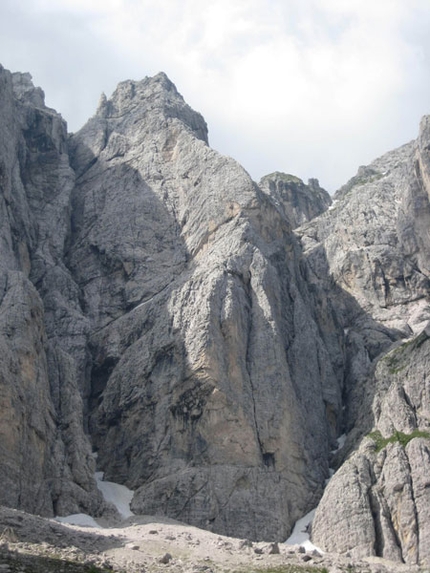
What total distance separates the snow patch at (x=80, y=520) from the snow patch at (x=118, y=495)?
3828 mm

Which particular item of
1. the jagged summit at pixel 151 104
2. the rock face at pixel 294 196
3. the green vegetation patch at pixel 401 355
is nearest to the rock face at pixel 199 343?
the green vegetation patch at pixel 401 355

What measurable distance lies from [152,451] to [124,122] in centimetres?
5438

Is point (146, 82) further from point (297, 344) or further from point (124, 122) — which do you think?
point (297, 344)

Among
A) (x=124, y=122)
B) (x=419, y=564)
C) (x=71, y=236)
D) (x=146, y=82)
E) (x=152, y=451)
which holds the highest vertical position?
(x=146, y=82)

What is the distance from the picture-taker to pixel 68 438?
2525 inches

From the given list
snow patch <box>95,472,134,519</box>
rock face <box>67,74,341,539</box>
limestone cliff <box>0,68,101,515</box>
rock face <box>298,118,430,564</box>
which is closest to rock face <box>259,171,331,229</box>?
rock face <box>298,118,430,564</box>

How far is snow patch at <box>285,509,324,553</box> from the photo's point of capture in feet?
194

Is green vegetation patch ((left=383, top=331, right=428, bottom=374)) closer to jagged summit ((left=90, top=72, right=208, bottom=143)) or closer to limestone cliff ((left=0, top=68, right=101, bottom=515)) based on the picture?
limestone cliff ((left=0, top=68, right=101, bottom=515))

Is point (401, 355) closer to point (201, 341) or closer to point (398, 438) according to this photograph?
point (398, 438)

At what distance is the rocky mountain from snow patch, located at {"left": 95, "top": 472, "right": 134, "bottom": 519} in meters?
0.79

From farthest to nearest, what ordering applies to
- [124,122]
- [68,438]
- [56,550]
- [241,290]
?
[124,122] < [241,290] < [68,438] < [56,550]

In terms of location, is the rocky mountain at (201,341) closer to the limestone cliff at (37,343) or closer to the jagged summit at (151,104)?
the limestone cliff at (37,343)

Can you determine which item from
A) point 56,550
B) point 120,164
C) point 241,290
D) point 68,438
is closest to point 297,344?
point 241,290

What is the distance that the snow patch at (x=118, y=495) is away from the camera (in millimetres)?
62547
